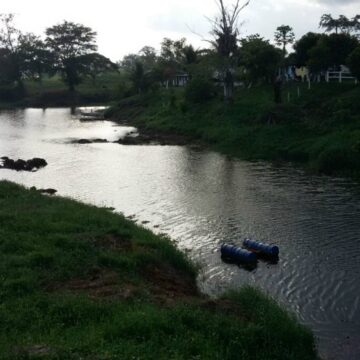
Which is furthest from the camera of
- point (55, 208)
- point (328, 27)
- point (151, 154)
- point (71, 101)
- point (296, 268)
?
point (71, 101)

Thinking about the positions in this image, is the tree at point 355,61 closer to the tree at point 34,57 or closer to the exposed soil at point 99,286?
the exposed soil at point 99,286

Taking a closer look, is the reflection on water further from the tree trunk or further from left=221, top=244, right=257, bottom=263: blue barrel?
the tree trunk

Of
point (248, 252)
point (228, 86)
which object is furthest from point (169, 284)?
point (228, 86)

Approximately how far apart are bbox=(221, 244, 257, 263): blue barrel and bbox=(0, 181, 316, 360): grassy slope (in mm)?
2000

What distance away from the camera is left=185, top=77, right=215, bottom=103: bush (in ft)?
198

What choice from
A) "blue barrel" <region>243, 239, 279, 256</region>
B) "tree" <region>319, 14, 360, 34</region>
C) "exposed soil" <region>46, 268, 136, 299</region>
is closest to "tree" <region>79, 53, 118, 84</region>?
"tree" <region>319, 14, 360, 34</region>

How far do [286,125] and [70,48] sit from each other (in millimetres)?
93509

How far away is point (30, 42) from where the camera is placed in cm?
12750

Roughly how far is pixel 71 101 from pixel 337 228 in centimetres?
10581

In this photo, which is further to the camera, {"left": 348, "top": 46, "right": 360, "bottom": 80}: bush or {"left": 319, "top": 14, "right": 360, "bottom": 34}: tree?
{"left": 319, "top": 14, "right": 360, "bottom": 34}: tree

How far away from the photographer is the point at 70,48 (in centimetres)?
12469

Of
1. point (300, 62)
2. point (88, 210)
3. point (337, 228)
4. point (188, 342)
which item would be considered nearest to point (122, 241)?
point (88, 210)

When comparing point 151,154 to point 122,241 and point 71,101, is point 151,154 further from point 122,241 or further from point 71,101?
point 71,101

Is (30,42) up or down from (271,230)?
up
